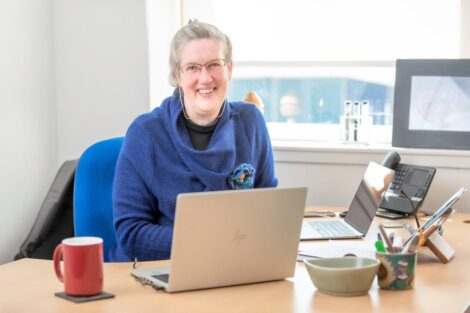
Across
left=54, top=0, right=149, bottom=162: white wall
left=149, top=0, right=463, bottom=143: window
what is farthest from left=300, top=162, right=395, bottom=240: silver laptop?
left=54, top=0, right=149, bottom=162: white wall

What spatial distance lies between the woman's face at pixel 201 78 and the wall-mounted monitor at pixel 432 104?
942mm

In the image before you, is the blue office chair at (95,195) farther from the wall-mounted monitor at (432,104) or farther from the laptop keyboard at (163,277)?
the wall-mounted monitor at (432,104)

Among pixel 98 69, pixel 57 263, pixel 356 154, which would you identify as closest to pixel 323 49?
pixel 356 154

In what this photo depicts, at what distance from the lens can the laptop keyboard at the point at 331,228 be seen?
2480 mm

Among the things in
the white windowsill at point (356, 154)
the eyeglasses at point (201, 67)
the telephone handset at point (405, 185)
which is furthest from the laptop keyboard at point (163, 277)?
the white windowsill at point (356, 154)

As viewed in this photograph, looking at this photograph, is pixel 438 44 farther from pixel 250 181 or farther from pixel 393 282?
pixel 393 282

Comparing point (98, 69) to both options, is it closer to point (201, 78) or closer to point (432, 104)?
point (201, 78)

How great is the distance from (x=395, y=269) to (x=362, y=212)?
2.27 feet

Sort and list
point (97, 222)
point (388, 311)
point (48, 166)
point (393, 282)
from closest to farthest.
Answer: point (388, 311) → point (393, 282) → point (97, 222) → point (48, 166)

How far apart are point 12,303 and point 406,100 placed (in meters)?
1.98

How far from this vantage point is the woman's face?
2.59m

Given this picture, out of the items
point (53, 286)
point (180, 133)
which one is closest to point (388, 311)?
point (53, 286)

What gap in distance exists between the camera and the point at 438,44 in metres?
3.36

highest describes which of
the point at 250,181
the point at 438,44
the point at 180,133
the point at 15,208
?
the point at 438,44
